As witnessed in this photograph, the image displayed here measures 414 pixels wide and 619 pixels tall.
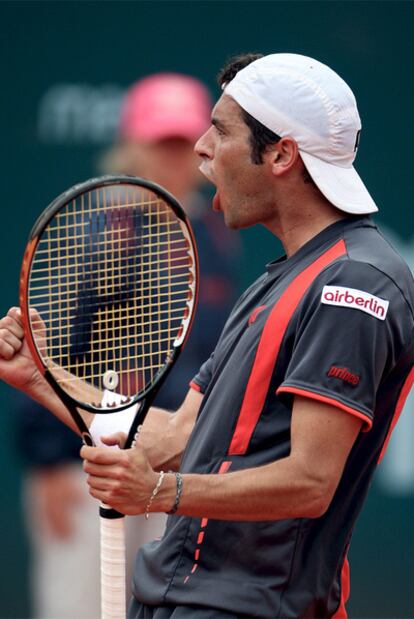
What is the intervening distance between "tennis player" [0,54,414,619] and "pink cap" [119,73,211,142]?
Result: 186 centimetres

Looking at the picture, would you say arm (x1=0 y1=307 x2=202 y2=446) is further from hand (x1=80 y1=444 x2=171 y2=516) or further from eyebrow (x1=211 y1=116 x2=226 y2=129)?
eyebrow (x1=211 y1=116 x2=226 y2=129)

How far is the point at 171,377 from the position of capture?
4660 millimetres

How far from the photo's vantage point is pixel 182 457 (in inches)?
123

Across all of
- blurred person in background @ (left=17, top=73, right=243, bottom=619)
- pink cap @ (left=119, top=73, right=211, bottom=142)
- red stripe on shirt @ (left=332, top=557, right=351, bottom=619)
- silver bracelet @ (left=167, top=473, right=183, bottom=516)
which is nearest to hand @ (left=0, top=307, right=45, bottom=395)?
silver bracelet @ (left=167, top=473, right=183, bottom=516)

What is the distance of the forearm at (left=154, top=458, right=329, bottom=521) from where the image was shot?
2650mm

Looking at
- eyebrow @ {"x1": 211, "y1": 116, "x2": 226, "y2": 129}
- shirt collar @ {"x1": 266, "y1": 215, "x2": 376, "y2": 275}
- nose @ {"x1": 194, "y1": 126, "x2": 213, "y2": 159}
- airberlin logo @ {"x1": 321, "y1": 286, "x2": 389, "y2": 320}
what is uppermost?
eyebrow @ {"x1": 211, "y1": 116, "x2": 226, "y2": 129}

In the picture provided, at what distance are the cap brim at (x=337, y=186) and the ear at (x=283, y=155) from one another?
0.06 ft

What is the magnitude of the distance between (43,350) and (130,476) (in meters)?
0.47

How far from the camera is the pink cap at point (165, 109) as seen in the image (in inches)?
195

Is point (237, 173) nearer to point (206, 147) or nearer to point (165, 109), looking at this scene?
point (206, 147)

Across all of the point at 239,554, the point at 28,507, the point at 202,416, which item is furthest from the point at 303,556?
the point at 28,507

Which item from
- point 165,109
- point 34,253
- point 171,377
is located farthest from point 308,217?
point 165,109

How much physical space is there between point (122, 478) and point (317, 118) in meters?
0.85

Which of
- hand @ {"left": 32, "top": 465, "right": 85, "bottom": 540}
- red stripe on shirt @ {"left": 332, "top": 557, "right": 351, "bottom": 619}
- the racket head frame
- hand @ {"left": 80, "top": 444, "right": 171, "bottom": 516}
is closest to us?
hand @ {"left": 80, "top": 444, "right": 171, "bottom": 516}
